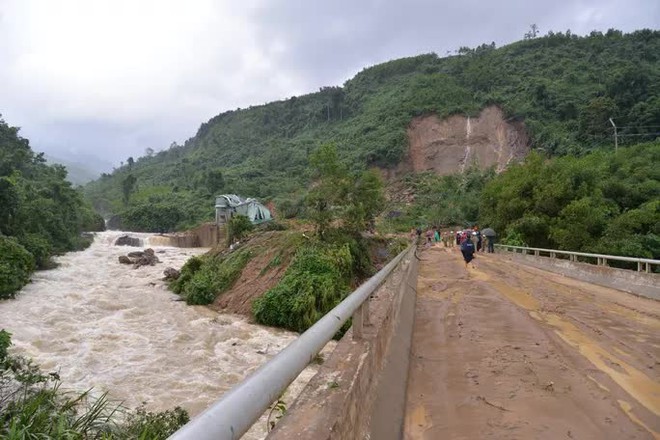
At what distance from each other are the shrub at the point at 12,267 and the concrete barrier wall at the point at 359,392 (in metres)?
22.4

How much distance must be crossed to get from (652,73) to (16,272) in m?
83.8

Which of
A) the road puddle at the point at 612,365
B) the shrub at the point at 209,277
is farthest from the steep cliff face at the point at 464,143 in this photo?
the road puddle at the point at 612,365

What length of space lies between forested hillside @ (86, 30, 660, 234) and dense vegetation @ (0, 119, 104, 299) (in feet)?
68.1

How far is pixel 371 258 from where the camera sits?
79.8ft

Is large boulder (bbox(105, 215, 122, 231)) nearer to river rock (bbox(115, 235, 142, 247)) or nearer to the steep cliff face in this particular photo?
river rock (bbox(115, 235, 142, 247))

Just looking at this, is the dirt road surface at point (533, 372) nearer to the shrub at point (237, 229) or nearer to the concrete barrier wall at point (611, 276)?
the concrete barrier wall at point (611, 276)

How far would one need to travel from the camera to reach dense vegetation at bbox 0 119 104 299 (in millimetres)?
24547

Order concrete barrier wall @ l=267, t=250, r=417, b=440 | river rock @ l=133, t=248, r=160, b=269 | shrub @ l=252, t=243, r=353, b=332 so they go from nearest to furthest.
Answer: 1. concrete barrier wall @ l=267, t=250, r=417, b=440
2. shrub @ l=252, t=243, r=353, b=332
3. river rock @ l=133, t=248, r=160, b=269

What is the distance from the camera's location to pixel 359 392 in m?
3.11

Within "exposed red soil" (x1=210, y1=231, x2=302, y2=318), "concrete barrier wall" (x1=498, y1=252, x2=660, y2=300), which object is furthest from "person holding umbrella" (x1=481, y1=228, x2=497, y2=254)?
"exposed red soil" (x1=210, y1=231, x2=302, y2=318)

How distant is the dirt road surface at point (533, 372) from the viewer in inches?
147

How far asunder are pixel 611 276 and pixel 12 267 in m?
26.8

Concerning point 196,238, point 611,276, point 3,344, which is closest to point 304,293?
point 3,344

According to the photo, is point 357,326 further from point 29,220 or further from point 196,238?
point 196,238
